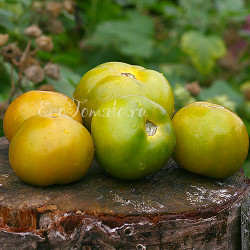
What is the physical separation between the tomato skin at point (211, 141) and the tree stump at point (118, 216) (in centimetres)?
9

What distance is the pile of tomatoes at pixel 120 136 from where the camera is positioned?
1335mm

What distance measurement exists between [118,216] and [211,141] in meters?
0.46

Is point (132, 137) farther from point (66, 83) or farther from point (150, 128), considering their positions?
point (66, 83)

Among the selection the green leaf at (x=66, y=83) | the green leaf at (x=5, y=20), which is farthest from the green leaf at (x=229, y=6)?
the green leaf at (x=5, y=20)

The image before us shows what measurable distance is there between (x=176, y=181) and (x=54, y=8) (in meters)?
1.88

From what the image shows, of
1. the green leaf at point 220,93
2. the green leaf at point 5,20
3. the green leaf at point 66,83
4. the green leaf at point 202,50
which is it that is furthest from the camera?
the green leaf at point 202,50

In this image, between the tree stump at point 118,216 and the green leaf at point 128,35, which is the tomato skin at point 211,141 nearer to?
the tree stump at point 118,216

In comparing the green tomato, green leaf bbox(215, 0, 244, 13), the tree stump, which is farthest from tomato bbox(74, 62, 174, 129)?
green leaf bbox(215, 0, 244, 13)

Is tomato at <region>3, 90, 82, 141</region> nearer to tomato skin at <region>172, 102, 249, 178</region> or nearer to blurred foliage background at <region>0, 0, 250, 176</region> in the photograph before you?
tomato skin at <region>172, 102, 249, 178</region>

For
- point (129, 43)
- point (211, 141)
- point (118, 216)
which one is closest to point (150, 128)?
point (211, 141)

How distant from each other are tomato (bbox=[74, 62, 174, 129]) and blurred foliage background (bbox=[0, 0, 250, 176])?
34.3 inches

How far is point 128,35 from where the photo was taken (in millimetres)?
3943

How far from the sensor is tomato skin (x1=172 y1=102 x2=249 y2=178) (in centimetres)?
145

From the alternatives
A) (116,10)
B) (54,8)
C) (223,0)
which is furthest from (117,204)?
(116,10)
